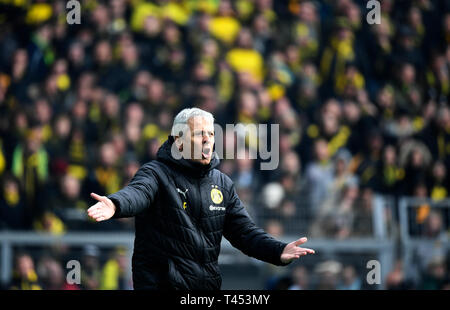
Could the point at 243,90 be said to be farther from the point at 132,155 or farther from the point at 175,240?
the point at 175,240

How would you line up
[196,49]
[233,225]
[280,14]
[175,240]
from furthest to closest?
1. [280,14]
2. [196,49]
3. [233,225]
4. [175,240]

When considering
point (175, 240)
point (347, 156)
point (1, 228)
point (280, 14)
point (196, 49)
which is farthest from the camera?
point (280, 14)

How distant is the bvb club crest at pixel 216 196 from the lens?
5.02 meters

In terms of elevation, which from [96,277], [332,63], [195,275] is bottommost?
[96,277]

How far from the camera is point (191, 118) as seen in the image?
4.90m

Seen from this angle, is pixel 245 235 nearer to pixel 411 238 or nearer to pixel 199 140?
pixel 199 140

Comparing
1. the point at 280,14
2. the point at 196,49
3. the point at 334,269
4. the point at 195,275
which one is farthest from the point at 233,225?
the point at 280,14

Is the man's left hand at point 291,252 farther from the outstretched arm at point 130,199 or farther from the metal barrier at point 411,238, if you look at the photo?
A: the metal barrier at point 411,238

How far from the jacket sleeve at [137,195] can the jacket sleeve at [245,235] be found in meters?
0.62

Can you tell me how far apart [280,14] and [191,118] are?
7.94m

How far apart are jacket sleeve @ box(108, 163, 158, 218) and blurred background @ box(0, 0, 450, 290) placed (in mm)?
3508

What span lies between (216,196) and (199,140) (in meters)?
0.40

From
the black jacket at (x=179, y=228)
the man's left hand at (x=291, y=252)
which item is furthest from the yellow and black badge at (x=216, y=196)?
the man's left hand at (x=291, y=252)

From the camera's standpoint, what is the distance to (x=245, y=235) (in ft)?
16.9
